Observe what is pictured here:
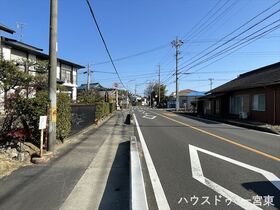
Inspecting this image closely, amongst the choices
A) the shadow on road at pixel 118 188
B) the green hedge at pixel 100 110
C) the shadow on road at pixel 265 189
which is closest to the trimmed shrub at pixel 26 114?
the shadow on road at pixel 118 188

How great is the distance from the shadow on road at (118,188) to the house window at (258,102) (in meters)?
20.2

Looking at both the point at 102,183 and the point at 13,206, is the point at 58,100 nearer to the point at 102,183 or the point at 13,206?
the point at 102,183

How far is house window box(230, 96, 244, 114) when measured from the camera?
111 ft

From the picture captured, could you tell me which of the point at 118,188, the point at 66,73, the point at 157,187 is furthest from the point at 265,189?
the point at 66,73

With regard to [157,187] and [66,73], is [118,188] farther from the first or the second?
[66,73]

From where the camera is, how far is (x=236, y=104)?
3541 centimetres

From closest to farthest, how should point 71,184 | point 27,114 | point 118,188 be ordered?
point 118,188 < point 71,184 < point 27,114

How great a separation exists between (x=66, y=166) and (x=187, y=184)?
3534 millimetres

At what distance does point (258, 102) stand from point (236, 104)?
6564mm

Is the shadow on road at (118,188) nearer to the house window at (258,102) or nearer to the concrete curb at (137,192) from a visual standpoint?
the concrete curb at (137,192)

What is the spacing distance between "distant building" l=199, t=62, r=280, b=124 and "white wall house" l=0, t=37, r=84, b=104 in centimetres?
1495

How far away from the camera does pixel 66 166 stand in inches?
Answer: 357

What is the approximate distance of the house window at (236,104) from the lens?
3392 centimetres

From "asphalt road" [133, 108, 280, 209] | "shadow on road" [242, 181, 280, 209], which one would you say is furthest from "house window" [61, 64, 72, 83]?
"shadow on road" [242, 181, 280, 209]
